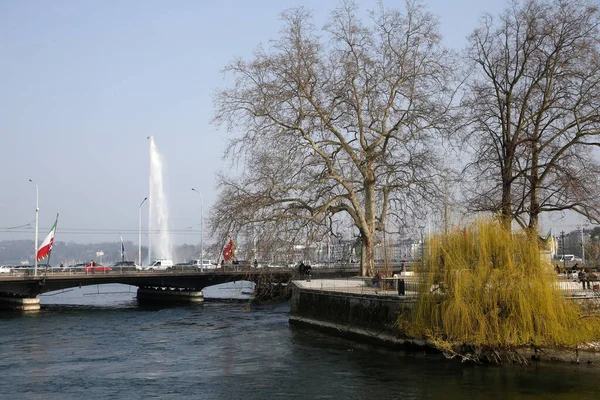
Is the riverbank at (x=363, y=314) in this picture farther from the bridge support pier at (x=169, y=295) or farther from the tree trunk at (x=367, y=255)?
the bridge support pier at (x=169, y=295)

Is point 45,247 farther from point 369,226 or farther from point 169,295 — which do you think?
point 369,226

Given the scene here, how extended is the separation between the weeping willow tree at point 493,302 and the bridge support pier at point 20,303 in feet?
137

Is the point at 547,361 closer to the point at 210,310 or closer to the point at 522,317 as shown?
the point at 522,317

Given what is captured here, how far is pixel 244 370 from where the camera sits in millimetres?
28125

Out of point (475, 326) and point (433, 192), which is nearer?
point (475, 326)

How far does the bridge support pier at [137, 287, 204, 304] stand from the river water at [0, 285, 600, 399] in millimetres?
28364

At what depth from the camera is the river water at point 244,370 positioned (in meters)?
23.7

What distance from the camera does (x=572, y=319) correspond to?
28344 mm

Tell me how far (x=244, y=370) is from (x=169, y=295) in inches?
1835

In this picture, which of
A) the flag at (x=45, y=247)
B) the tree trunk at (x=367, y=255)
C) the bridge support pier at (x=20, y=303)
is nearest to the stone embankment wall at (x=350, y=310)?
the tree trunk at (x=367, y=255)

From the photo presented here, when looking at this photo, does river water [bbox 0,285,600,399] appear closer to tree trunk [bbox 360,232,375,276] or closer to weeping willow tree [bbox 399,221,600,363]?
weeping willow tree [bbox 399,221,600,363]

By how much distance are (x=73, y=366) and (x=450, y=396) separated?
51.7 feet

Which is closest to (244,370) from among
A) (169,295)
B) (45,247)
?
(45,247)

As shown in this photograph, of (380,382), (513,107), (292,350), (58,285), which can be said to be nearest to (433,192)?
(513,107)
